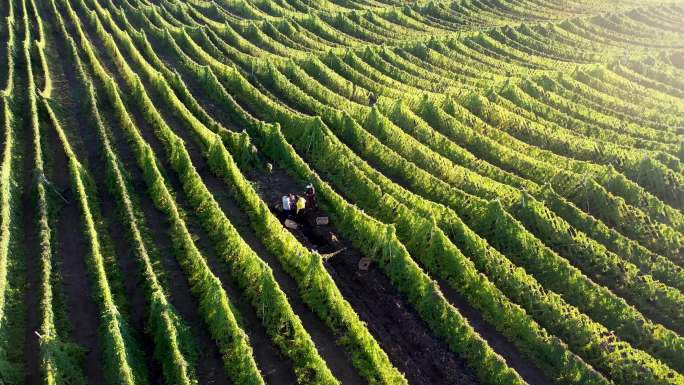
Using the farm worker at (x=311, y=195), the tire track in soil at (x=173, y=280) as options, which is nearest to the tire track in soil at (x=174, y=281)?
the tire track in soil at (x=173, y=280)

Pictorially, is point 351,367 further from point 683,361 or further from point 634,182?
point 634,182

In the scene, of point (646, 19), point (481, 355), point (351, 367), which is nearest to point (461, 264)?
point (481, 355)

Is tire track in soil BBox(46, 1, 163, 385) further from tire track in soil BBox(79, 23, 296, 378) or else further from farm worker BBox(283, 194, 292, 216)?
farm worker BBox(283, 194, 292, 216)

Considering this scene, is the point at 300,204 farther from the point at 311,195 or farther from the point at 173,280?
the point at 173,280

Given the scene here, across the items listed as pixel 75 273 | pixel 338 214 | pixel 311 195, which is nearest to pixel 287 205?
pixel 311 195

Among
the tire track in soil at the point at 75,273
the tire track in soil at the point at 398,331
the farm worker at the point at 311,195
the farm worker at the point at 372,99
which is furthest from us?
the farm worker at the point at 372,99

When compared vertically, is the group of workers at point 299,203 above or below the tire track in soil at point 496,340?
above

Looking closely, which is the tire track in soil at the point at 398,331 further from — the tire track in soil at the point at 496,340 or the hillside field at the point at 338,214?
the tire track in soil at the point at 496,340
